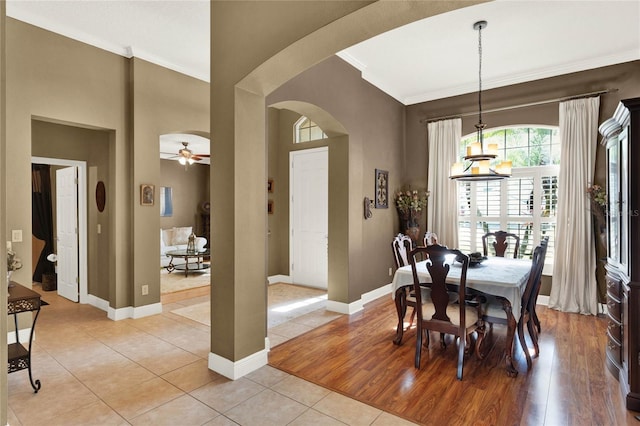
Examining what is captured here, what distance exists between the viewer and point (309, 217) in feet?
20.3

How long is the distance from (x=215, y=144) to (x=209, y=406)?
82.1 inches

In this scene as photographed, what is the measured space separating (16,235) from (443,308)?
436cm

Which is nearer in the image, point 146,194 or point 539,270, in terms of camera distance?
point 539,270

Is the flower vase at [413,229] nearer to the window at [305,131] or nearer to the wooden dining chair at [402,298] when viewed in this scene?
the wooden dining chair at [402,298]

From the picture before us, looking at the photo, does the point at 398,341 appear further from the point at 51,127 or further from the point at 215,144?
the point at 51,127

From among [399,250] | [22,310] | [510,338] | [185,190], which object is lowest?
[510,338]

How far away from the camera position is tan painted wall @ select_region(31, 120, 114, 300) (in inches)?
181

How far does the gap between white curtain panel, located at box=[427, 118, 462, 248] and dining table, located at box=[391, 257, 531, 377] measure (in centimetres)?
177

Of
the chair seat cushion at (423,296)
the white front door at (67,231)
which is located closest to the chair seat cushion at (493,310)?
the chair seat cushion at (423,296)

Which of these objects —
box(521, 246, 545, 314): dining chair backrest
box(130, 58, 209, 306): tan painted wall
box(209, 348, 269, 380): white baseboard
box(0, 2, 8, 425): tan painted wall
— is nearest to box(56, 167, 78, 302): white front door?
box(130, 58, 209, 306): tan painted wall

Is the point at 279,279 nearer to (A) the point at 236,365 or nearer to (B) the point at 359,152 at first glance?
(B) the point at 359,152

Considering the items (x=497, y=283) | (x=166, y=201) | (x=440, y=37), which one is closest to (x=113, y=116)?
(x=440, y=37)

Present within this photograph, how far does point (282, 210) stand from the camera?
657 cm

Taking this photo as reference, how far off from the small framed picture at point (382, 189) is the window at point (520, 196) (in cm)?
123
